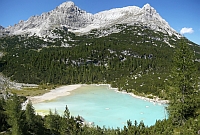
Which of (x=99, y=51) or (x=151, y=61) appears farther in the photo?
(x=99, y=51)

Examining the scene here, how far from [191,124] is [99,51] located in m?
116

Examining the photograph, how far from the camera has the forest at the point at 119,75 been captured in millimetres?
21094

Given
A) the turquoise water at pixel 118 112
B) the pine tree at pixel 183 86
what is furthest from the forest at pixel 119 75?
the turquoise water at pixel 118 112

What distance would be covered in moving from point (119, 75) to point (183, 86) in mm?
85202

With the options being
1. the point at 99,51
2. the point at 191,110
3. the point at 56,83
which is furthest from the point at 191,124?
the point at 99,51

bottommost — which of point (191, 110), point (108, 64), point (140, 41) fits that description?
point (191, 110)

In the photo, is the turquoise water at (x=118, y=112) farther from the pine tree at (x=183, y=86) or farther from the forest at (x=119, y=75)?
the pine tree at (x=183, y=86)

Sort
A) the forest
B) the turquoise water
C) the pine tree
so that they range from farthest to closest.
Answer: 1. the turquoise water
2. the forest
3. the pine tree

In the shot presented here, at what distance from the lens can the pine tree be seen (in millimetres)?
20734

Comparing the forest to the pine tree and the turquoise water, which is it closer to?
the pine tree

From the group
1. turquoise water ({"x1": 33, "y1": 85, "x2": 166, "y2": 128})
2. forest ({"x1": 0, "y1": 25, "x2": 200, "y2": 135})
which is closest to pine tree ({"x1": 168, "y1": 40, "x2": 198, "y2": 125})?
forest ({"x1": 0, "y1": 25, "x2": 200, "y2": 135})

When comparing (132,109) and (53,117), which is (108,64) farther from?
(53,117)

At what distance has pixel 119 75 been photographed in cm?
10625

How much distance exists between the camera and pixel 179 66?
21.3 meters
